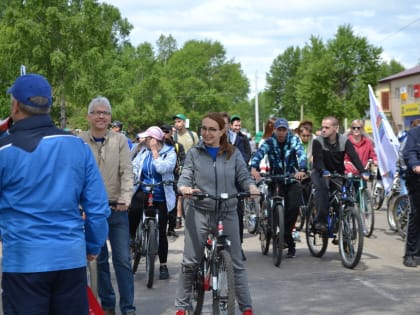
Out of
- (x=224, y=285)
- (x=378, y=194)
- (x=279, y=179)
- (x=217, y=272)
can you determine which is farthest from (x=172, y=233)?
(x=224, y=285)

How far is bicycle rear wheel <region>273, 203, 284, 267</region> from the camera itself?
9.13 meters

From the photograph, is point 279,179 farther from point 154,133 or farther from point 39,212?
point 39,212

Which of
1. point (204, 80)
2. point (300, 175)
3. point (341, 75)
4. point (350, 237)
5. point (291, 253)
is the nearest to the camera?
point (350, 237)

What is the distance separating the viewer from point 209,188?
612 centimetres

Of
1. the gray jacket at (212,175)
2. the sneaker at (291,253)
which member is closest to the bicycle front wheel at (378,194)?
the sneaker at (291,253)

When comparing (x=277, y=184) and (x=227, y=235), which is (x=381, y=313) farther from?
(x=277, y=184)

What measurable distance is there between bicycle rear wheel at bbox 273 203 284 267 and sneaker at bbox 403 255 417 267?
156 cm

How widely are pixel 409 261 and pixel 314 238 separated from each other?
4.58 feet

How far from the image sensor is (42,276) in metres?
3.62

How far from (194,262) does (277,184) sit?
3751mm

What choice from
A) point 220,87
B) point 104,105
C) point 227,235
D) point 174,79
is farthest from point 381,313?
point 220,87

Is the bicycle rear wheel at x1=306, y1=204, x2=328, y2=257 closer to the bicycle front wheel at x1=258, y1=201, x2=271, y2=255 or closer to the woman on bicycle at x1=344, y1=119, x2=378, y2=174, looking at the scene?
the bicycle front wheel at x1=258, y1=201, x2=271, y2=255

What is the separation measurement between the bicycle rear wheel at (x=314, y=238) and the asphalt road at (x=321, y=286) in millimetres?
109

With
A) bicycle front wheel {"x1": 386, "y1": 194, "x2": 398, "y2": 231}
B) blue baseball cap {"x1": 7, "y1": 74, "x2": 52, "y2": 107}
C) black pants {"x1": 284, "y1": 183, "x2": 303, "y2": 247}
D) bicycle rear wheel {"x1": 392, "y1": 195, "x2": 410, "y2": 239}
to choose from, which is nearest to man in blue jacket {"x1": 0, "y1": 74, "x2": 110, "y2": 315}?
blue baseball cap {"x1": 7, "y1": 74, "x2": 52, "y2": 107}
